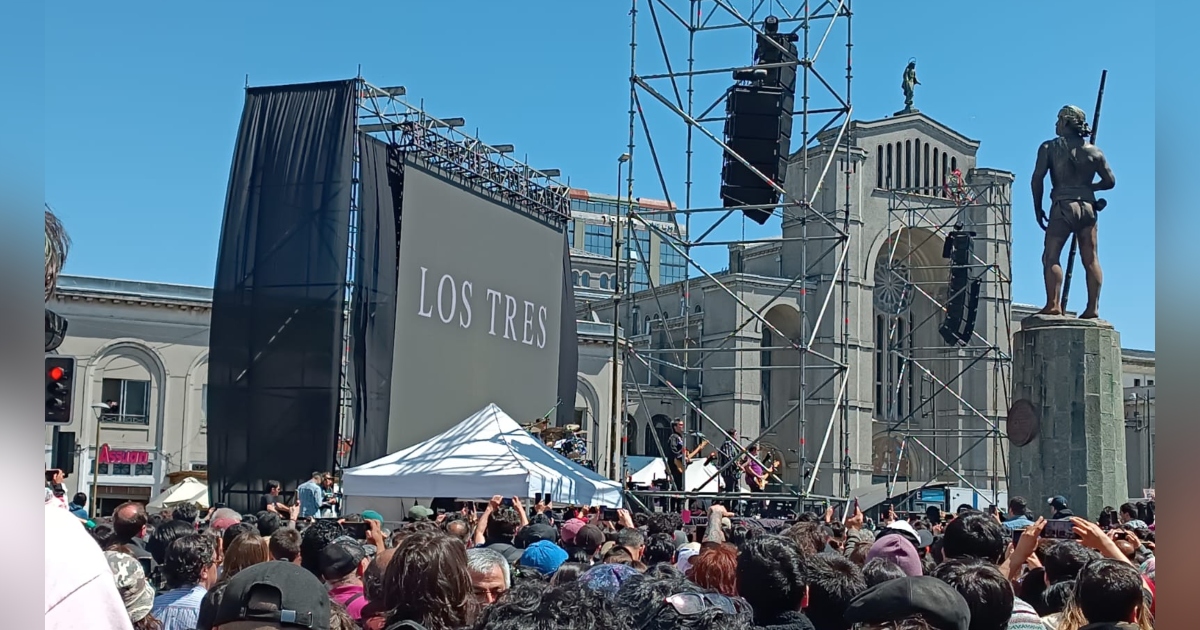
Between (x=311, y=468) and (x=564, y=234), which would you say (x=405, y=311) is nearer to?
(x=311, y=468)

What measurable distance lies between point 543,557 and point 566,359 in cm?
2515

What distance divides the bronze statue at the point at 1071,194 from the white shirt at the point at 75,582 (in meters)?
11.3

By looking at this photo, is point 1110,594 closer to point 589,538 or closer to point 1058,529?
point 589,538

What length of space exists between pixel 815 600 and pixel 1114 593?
0.98 meters

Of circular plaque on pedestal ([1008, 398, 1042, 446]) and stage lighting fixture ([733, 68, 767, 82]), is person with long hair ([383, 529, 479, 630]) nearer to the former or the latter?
circular plaque on pedestal ([1008, 398, 1042, 446])

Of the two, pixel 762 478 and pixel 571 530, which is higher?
pixel 571 530

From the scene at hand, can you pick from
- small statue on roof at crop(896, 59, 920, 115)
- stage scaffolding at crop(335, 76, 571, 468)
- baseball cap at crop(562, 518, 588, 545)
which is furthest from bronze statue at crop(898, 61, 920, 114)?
baseball cap at crop(562, 518, 588, 545)

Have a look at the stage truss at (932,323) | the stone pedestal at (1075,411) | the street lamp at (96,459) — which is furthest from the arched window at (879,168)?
the stone pedestal at (1075,411)

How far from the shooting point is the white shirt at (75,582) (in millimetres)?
2172

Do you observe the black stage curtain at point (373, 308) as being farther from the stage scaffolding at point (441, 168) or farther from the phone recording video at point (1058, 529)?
the phone recording video at point (1058, 529)

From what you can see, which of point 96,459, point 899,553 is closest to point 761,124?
point 899,553

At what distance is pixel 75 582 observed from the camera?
7.22 ft

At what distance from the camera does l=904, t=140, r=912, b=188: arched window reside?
153 ft

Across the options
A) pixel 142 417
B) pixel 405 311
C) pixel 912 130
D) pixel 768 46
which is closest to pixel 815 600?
pixel 768 46
